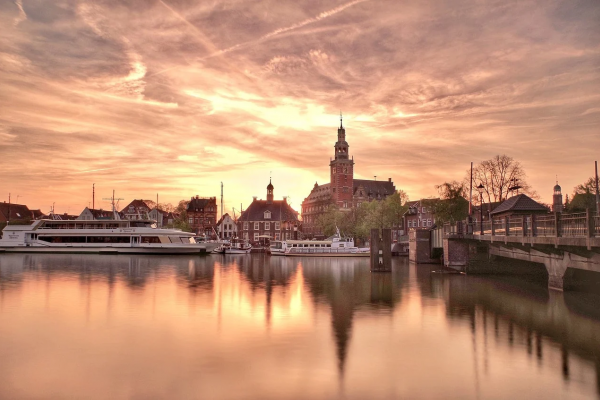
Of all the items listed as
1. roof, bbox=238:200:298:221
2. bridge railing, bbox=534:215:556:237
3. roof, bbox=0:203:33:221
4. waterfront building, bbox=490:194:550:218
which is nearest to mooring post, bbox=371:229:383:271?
waterfront building, bbox=490:194:550:218

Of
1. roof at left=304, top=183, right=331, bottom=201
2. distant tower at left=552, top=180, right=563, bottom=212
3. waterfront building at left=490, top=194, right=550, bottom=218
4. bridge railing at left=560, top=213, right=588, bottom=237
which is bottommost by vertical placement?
bridge railing at left=560, top=213, right=588, bottom=237

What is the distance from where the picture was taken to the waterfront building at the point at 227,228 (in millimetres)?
137375

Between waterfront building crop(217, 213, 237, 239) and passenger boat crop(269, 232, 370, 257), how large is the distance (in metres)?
43.8

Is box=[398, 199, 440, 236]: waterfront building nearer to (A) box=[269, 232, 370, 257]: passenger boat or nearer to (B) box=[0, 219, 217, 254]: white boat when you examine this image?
(A) box=[269, 232, 370, 257]: passenger boat

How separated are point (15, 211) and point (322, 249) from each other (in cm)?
8555

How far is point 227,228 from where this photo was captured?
13825 cm

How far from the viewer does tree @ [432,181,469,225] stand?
76.5 m

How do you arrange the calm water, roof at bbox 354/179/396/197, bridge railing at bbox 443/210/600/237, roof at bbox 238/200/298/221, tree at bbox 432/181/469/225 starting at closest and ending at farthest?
the calm water
bridge railing at bbox 443/210/600/237
tree at bbox 432/181/469/225
roof at bbox 238/200/298/221
roof at bbox 354/179/396/197

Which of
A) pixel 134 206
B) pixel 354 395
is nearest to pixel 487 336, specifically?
pixel 354 395

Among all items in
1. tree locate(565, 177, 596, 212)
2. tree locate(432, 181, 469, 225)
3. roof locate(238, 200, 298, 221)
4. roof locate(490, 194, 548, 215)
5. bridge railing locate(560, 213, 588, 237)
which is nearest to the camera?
bridge railing locate(560, 213, 588, 237)

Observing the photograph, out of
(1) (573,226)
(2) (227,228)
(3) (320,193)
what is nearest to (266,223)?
(2) (227,228)

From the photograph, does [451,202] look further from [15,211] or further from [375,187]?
[15,211]

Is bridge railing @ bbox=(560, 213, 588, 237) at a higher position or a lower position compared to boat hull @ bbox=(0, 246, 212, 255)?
higher

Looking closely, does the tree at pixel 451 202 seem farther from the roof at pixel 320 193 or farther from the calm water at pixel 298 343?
the roof at pixel 320 193
